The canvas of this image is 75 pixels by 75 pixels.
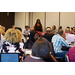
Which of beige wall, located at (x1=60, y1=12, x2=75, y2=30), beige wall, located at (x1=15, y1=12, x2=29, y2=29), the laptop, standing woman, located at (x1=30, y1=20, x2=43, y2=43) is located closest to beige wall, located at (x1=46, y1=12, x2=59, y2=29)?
beige wall, located at (x1=60, y1=12, x2=75, y2=30)

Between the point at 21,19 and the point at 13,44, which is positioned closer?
the point at 13,44

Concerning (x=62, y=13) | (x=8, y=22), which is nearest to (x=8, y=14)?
(x=8, y=22)

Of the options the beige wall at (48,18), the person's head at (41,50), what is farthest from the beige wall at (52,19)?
the person's head at (41,50)

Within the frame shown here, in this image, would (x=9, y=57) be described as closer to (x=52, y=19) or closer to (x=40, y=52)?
(x=40, y=52)

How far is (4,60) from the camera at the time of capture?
1.80 metres

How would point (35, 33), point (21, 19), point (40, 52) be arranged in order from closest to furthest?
point (40, 52) → point (35, 33) → point (21, 19)

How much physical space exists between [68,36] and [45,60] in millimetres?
3488

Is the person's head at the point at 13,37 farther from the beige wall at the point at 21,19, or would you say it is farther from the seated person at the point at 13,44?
the beige wall at the point at 21,19

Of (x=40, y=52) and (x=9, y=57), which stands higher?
(x=40, y=52)

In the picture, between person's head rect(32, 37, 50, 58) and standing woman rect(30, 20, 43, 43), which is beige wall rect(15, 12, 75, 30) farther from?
person's head rect(32, 37, 50, 58)

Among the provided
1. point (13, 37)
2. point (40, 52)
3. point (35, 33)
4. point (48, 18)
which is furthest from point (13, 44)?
point (48, 18)

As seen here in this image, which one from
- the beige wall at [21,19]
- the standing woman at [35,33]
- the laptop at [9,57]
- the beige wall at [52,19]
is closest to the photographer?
the laptop at [9,57]
